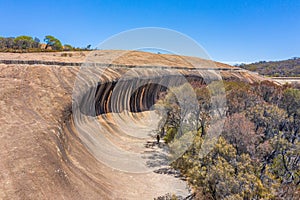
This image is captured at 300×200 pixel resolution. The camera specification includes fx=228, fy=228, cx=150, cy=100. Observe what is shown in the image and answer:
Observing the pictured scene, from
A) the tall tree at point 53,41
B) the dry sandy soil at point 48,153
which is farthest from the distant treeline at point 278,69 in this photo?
the dry sandy soil at point 48,153

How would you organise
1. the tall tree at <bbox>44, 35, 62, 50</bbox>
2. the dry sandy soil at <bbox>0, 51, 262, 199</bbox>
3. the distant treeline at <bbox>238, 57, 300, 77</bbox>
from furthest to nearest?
1. the distant treeline at <bbox>238, 57, 300, 77</bbox>
2. the tall tree at <bbox>44, 35, 62, 50</bbox>
3. the dry sandy soil at <bbox>0, 51, 262, 199</bbox>

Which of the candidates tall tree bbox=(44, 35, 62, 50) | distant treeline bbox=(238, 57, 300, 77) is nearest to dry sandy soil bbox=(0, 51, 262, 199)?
tall tree bbox=(44, 35, 62, 50)

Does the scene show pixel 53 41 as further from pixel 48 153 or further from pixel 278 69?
pixel 278 69

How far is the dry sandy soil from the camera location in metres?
8.17

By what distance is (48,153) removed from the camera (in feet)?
30.8

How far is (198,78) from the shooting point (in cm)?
3481

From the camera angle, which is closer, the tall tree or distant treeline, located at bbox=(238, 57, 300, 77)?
the tall tree

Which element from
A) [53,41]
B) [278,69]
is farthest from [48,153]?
[278,69]

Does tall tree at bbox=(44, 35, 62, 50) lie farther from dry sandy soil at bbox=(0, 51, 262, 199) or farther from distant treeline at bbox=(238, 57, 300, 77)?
distant treeline at bbox=(238, 57, 300, 77)

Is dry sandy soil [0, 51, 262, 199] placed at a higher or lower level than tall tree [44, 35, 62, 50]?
lower

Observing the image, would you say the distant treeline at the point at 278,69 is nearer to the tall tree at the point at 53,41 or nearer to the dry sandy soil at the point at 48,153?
the tall tree at the point at 53,41

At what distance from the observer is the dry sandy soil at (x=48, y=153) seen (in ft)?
26.8

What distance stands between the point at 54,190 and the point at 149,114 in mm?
18984

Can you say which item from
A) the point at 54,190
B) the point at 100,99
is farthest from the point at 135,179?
the point at 100,99
